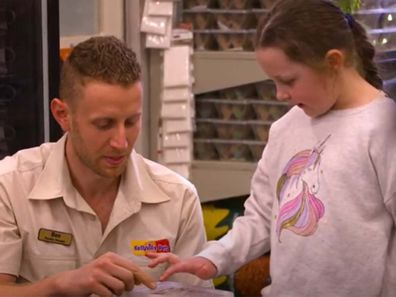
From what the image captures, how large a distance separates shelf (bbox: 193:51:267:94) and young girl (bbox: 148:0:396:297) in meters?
1.71

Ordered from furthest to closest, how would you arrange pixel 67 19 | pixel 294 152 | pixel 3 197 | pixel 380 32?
pixel 67 19
pixel 380 32
pixel 3 197
pixel 294 152

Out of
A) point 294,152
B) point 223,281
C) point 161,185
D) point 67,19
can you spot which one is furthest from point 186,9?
point 294,152

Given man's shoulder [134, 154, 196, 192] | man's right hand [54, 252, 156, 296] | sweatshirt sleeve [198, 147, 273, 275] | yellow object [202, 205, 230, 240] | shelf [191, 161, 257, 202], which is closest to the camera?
man's right hand [54, 252, 156, 296]

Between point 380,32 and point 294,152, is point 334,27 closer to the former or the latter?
point 294,152

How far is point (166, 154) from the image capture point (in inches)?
129

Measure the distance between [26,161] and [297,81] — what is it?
2.26ft

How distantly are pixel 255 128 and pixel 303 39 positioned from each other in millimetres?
1905

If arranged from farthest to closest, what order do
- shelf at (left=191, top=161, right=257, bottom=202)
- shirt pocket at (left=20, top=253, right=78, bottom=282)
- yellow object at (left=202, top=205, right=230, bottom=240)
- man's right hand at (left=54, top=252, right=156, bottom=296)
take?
shelf at (left=191, top=161, right=257, bottom=202)
yellow object at (left=202, top=205, right=230, bottom=240)
shirt pocket at (left=20, top=253, right=78, bottom=282)
man's right hand at (left=54, top=252, right=156, bottom=296)

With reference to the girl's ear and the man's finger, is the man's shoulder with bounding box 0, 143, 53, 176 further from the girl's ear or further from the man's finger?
the girl's ear

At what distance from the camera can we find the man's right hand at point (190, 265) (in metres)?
1.52

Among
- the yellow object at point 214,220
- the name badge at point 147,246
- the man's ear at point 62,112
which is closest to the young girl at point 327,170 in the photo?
the name badge at point 147,246

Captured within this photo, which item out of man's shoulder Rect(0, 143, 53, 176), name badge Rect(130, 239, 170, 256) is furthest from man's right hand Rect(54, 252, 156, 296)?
man's shoulder Rect(0, 143, 53, 176)

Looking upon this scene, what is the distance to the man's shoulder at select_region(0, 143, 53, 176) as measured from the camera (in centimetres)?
177

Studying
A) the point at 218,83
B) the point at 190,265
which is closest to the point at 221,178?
the point at 218,83
